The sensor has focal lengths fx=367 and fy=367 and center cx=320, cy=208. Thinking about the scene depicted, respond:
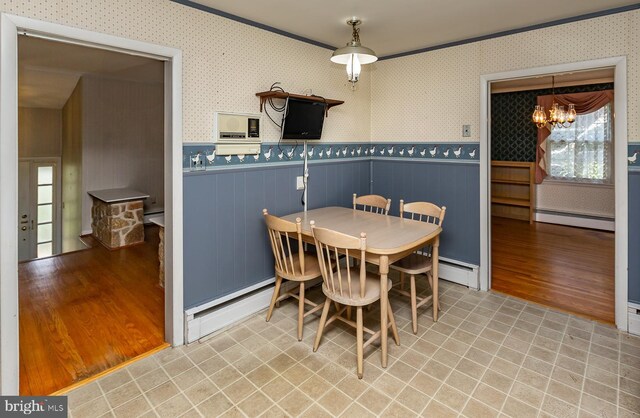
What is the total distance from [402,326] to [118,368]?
1.98 m

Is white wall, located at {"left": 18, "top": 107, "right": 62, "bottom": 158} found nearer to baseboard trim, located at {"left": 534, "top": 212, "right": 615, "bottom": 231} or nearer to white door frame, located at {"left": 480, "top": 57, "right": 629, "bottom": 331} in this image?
white door frame, located at {"left": 480, "top": 57, "right": 629, "bottom": 331}

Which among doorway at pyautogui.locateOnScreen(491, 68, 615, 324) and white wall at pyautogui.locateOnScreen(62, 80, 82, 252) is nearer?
doorway at pyautogui.locateOnScreen(491, 68, 615, 324)

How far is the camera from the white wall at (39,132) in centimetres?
602

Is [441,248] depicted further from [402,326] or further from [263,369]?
[263,369]

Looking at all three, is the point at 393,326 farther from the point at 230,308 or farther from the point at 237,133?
the point at 237,133

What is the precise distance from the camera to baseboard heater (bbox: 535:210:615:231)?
19.5ft

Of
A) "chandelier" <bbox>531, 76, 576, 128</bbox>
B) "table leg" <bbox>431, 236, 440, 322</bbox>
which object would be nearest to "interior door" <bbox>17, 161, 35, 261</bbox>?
"table leg" <bbox>431, 236, 440, 322</bbox>

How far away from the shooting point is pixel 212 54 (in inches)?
105

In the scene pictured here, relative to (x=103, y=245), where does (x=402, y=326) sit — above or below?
below

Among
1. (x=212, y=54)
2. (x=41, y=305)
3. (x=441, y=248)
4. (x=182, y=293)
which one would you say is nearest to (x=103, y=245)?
(x=41, y=305)

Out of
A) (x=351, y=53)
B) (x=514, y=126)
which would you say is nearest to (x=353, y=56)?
(x=351, y=53)

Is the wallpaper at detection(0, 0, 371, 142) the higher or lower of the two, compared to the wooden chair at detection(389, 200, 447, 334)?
higher

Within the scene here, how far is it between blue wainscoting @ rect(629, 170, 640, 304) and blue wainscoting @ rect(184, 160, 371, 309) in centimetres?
253

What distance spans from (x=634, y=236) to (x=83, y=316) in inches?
169
